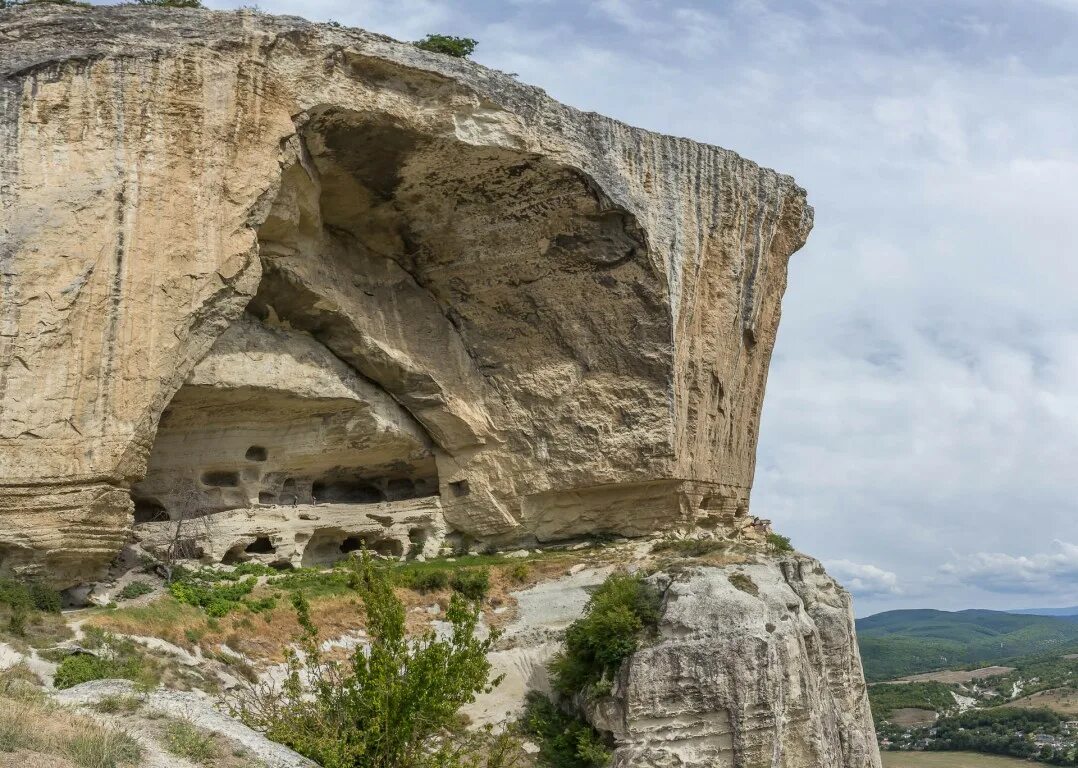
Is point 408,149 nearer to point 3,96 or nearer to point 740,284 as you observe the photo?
point 3,96

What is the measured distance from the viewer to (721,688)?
54.2 ft

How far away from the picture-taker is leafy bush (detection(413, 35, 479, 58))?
92.1ft

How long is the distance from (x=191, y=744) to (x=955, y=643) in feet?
452

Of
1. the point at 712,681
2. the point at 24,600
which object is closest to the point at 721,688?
the point at 712,681

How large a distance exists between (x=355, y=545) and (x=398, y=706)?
47.4ft

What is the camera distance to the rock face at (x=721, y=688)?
53.7 ft

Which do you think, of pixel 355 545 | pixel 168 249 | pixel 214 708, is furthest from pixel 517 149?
pixel 214 708

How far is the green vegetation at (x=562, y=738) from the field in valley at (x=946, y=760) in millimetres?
29578

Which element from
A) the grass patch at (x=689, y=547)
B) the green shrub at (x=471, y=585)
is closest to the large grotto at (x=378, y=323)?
the grass patch at (x=689, y=547)

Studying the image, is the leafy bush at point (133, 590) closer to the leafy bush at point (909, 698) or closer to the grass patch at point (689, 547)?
the grass patch at point (689, 547)

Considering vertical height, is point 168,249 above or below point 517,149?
below

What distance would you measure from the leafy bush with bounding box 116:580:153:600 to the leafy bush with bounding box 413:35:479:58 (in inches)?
639

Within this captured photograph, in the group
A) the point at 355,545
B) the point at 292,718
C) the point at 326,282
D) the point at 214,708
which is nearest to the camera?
the point at 292,718

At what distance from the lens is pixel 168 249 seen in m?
17.3
